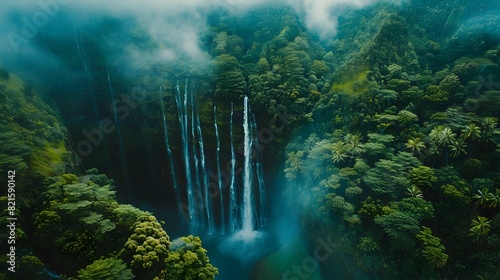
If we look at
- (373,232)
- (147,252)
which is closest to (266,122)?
(373,232)

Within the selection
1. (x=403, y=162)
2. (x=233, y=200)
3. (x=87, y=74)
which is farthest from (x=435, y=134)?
(x=87, y=74)

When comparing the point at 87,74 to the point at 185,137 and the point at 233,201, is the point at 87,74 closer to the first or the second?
the point at 185,137

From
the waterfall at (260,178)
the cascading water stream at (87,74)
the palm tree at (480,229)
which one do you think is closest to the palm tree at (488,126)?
the palm tree at (480,229)

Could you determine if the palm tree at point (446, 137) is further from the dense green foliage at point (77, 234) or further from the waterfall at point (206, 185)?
the waterfall at point (206, 185)

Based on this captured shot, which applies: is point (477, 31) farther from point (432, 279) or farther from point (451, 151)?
point (432, 279)

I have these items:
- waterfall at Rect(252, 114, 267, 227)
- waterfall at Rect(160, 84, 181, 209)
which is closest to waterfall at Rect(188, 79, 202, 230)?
waterfall at Rect(160, 84, 181, 209)

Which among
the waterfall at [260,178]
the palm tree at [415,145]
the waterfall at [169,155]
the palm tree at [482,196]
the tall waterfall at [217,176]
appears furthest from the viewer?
the waterfall at [169,155]
